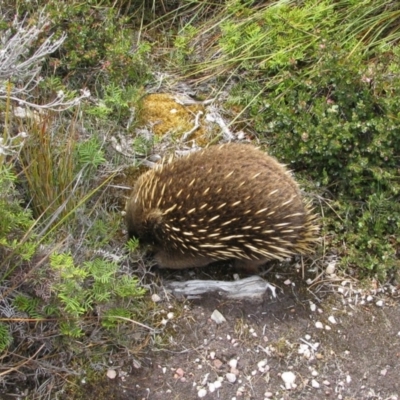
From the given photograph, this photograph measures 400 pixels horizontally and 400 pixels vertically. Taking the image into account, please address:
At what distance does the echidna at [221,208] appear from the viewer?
10.2 ft

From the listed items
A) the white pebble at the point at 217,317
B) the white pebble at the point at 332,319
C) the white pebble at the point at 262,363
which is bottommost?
the white pebble at the point at 262,363

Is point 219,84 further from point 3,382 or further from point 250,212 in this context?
point 3,382

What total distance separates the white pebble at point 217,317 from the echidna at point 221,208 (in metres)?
0.27

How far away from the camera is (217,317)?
326 centimetres

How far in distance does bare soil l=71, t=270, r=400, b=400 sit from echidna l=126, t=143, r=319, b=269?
282mm

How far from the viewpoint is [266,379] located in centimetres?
312

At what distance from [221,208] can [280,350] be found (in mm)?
736

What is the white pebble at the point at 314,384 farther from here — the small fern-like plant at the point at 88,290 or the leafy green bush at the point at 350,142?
the small fern-like plant at the point at 88,290

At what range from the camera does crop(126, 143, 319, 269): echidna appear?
3098mm

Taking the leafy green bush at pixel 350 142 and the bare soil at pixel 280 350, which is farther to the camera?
the leafy green bush at pixel 350 142

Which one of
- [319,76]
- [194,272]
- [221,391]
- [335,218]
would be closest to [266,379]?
[221,391]

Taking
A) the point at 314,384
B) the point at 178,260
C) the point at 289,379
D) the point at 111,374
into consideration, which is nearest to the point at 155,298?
the point at 178,260

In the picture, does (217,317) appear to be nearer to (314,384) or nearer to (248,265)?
(248,265)

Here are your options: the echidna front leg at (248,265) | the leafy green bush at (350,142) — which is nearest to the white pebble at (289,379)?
the echidna front leg at (248,265)
